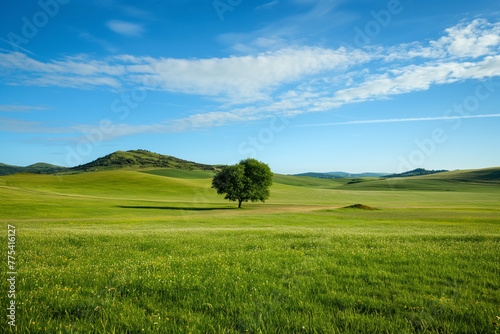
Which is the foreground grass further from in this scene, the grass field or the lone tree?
the lone tree

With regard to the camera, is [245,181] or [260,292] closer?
[260,292]

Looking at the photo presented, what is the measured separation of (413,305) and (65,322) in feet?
23.3

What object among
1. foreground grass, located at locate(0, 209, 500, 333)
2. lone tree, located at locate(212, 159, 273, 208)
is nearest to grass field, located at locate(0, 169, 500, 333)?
foreground grass, located at locate(0, 209, 500, 333)

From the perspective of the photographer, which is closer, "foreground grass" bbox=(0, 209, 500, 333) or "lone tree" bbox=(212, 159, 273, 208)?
"foreground grass" bbox=(0, 209, 500, 333)

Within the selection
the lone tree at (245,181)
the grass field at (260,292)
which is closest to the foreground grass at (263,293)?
the grass field at (260,292)

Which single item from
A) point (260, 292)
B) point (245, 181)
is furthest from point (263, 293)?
point (245, 181)

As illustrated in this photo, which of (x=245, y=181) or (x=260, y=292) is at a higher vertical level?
(x=245, y=181)

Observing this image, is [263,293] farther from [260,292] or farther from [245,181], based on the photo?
[245,181]

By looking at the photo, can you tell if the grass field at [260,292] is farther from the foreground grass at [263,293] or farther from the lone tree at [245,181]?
the lone tree at [245,181]

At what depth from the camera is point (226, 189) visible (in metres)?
72.7

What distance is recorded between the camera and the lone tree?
7281 centimetres

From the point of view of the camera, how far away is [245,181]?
7431 centimetres

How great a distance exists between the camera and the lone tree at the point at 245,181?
239ft

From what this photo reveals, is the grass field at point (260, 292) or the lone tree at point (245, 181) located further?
the lone tree at point (245, 181)
